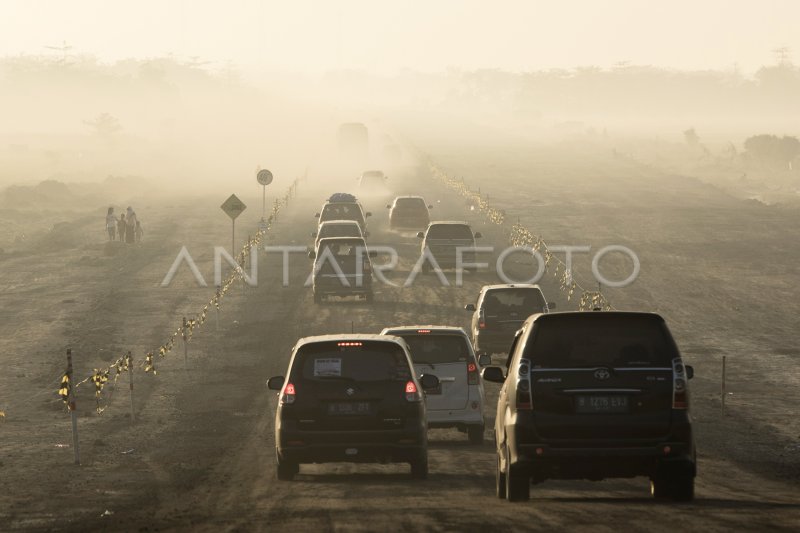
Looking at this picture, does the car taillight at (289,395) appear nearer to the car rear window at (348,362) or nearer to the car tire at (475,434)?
the car rear window at (348,362)

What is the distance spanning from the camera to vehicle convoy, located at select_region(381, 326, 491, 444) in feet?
66.7

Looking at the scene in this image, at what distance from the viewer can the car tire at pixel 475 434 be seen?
20.4 meters

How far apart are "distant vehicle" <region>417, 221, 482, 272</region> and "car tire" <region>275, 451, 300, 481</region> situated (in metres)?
29.2

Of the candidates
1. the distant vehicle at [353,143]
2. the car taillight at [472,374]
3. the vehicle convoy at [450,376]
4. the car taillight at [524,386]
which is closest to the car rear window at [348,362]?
the car taillight at [524,386]

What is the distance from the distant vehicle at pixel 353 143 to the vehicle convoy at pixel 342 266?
7548cm

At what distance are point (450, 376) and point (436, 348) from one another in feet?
1.80

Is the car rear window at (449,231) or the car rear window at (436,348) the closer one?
the car rear window at (436,348)

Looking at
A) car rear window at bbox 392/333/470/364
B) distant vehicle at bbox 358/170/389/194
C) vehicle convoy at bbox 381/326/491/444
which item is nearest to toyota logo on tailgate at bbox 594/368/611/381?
vehicle convoy at bbox 381/326/491/444

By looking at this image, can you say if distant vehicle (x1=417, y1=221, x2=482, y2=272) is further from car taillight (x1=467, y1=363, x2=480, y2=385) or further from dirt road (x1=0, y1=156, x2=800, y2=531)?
car taillight (x1=467, y1=363, x2=480, y2=385)

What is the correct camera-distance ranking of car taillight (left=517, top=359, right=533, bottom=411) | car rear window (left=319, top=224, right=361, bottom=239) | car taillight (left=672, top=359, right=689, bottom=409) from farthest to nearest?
car rear window (left=319, top=224, right=361, bottom=239) < car taillight (left=517, top=359, right=533, bottom=411) < car taillight (left=672, top=359, right=689, bottom=409)

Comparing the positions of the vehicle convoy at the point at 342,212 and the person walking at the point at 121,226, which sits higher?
the vehicle convoy at the point at 342,212

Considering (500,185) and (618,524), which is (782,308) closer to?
(618,524)

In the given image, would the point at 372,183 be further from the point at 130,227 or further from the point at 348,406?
the point at 348,406

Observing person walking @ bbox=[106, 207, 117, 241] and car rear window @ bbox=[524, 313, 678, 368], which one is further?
person walking @ bbox=[106, 207, 117, 241]
